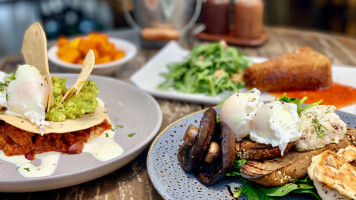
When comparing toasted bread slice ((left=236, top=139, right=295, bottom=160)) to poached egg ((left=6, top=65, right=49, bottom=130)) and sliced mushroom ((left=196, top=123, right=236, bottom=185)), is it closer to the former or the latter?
sliced mushroom ((left=196, top=123, right=236, bottom=185))

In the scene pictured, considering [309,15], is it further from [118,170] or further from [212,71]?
[118,170]

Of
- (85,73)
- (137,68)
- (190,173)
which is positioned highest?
(85,73)

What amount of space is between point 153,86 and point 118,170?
100 cm

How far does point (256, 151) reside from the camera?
4.56 ft

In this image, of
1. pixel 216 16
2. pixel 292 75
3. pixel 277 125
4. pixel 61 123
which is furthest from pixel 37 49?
pixel 216 16

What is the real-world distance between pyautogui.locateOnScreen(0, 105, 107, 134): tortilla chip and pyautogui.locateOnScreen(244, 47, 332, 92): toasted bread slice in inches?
42.3

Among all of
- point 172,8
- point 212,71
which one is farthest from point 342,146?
Answer: point 172,8

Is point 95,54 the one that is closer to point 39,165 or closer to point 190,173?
point 39,165

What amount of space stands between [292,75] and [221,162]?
124cm

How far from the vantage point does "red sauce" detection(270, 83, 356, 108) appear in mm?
2139

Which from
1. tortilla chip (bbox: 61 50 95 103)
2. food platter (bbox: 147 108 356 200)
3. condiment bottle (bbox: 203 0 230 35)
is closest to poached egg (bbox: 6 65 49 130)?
tortilla chip (bbox: 61 50 95 103)

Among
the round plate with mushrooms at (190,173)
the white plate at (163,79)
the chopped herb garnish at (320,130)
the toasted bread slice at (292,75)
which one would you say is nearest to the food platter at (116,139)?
the round plate with mushrooms at (190,173)

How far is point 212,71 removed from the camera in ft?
8.56

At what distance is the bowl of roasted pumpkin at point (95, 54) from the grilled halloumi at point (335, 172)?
1731 mm
